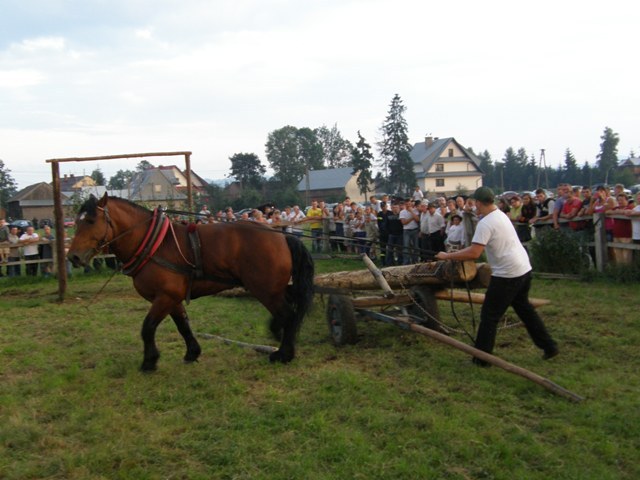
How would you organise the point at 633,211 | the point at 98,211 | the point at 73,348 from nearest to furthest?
the point at 98,211 < the point at 73,348 < the point at 633,211

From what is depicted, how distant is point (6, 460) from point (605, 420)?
14.8 ft

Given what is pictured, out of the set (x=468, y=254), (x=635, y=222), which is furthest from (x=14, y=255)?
(x=635, y=222)

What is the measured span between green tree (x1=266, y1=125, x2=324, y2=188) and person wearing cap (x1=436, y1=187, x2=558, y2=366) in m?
86.7

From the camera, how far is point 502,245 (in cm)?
570

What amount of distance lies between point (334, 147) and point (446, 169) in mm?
35430

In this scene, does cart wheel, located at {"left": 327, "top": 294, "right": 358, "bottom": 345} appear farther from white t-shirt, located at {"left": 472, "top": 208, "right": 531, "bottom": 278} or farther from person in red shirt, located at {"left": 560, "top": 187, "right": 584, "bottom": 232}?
person in red shirt, located at {"left": 560, "top": 187, "right": 584, "bottom": 232}

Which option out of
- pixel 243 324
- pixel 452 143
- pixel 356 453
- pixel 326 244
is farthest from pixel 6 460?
pixel 452 143

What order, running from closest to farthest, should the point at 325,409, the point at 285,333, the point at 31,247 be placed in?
the point at 325,409 < the point at 285,333 < the point at 31,247

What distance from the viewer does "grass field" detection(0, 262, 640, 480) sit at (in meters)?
3.94

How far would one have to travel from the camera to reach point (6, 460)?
419cm

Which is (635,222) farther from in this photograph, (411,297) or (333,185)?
(333,185)

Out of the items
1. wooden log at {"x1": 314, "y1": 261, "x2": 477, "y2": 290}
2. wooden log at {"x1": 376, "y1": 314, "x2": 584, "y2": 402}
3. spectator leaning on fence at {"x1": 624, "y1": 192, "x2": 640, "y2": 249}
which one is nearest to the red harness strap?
wooden log at {"x1": 314, "y1": 261, "x2": 477, "y2": 290}

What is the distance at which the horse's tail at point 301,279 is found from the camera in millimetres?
6520

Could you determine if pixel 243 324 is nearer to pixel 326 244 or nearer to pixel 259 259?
pixel 259 259
